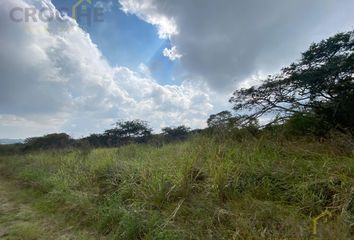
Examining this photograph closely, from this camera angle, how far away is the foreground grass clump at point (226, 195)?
8.81ft

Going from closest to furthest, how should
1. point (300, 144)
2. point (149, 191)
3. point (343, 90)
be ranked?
point (149, 191) → point (300, 144) → point (343, 90)

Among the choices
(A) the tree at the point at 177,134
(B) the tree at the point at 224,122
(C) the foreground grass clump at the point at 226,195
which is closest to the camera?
(C) the foreground grass clump at the point at 226,195

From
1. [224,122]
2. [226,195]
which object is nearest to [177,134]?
[224,122]

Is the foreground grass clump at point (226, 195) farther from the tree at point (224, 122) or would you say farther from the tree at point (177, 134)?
the tree at point (177, 134)

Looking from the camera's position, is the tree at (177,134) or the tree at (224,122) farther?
the tree at (177,134)

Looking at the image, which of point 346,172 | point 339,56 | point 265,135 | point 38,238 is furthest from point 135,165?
point 339,56

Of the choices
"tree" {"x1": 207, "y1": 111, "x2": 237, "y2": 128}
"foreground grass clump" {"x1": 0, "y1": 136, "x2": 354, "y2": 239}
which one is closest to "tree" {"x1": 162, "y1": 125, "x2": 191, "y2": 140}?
"tree" {"x1": 207, "y1": 111, "x2": 237, "y2": 128}

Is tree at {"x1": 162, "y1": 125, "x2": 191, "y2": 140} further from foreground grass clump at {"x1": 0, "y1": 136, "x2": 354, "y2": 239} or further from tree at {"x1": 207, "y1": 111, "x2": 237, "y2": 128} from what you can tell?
foreground grass clump at {"x1": 0, "y1": 136, "x2": 354, "y2": 239}

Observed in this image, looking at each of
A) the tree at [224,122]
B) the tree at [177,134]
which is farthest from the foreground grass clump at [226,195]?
the tree at [177,134]

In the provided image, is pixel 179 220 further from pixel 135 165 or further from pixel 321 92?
pixel 321 92

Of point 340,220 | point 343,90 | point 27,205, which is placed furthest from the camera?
point 343,90

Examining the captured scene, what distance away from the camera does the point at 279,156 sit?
4301 mm

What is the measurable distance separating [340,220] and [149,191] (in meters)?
2.42

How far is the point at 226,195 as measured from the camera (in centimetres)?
347
